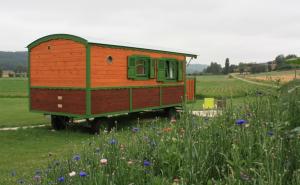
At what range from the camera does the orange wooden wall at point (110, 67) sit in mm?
10648

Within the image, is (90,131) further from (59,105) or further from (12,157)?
(12,157)

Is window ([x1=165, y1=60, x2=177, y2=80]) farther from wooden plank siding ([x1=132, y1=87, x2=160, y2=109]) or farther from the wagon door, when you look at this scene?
the wagon door

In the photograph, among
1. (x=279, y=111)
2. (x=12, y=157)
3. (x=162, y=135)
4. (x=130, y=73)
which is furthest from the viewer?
(x=130, y=73)

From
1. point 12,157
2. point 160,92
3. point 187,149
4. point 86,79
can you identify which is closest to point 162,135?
point 187,149

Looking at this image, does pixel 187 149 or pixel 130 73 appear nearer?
pixel 187 149

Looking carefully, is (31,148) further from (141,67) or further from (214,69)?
(214,69)

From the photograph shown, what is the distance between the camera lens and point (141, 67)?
517 inches

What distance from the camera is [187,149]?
332cm

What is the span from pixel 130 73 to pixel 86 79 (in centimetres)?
207

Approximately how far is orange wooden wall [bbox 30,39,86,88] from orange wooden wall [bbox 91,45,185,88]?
0.36 meters

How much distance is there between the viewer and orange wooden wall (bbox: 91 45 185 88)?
34.9 feet

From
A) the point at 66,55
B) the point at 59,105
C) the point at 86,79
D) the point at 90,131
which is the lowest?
the point at 90,131

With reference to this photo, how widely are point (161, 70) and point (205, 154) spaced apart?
420 inches

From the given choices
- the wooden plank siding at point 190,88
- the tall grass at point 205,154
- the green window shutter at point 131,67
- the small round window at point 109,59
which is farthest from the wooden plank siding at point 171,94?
the tall grass at point 205,154
